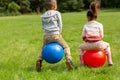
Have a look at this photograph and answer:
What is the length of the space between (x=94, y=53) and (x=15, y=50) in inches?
157

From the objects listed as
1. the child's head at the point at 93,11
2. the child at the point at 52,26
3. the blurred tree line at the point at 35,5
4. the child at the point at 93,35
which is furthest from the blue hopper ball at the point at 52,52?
the blurred tree line at the point at 35,5

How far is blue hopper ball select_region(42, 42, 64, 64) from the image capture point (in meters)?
7.18

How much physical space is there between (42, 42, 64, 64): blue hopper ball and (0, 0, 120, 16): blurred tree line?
62576 mm

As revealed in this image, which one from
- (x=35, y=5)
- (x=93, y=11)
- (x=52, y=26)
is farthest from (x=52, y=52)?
(x=35, y=5)

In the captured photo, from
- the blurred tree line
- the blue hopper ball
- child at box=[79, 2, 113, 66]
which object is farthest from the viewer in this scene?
the blurred tree line

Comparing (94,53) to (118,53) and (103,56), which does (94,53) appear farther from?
(118,53)

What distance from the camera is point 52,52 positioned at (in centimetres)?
718

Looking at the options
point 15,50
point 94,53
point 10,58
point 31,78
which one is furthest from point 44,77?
point 15,50

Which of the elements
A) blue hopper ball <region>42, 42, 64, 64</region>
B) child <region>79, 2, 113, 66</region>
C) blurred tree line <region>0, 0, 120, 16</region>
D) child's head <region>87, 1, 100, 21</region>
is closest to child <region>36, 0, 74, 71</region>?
blue hopper ball <region>42, 42, 64, 64</region>

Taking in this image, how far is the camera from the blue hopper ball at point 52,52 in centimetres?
718

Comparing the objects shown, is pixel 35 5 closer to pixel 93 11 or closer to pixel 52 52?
pixel 93 11

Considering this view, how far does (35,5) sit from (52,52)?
69529 millimetres

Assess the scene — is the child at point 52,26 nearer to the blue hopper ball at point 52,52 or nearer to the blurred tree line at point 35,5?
the blue hopper ball at point 52,52

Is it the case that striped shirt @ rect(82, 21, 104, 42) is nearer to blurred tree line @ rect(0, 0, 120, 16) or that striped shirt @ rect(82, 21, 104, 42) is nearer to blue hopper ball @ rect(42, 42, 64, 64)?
blue hopper ball @ rect(42, 42, 64, 64)
